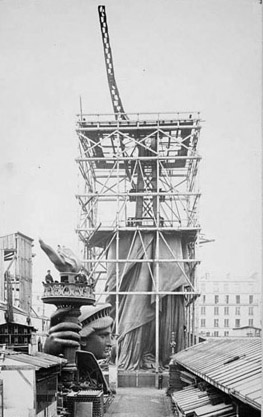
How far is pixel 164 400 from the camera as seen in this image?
2455 centimetres

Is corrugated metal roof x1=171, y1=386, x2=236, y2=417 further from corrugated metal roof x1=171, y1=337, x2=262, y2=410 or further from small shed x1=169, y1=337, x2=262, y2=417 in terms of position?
corrugated metal roof x1=171, y1=337, x2=262, y2=410

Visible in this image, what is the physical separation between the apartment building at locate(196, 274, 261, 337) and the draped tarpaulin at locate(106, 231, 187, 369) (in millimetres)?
1921

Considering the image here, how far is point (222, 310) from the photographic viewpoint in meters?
31.2

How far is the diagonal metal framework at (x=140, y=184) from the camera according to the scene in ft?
97.9

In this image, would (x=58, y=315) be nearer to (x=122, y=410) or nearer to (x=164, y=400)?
(x=122, y=410)

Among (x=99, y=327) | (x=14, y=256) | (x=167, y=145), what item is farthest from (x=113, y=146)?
(x=99, y=327)

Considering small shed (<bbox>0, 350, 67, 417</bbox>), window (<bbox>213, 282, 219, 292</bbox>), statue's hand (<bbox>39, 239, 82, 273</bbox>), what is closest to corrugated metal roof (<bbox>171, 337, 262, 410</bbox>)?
small shed (<bbox>0, 350, 67, 417</bbox>)

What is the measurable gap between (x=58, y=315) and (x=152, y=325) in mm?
13292

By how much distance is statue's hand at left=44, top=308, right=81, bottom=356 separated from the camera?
67.3ft

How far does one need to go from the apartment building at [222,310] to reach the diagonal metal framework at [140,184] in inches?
38.1

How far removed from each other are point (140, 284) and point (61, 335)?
12.2m

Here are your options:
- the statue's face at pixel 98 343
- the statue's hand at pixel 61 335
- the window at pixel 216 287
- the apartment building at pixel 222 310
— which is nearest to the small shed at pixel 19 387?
the statue's hand at pixel 61 335

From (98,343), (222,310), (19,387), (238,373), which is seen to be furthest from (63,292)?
(222,310)

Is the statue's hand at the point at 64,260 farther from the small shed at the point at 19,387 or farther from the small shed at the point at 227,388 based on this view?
the small shed at the point at 19,387
